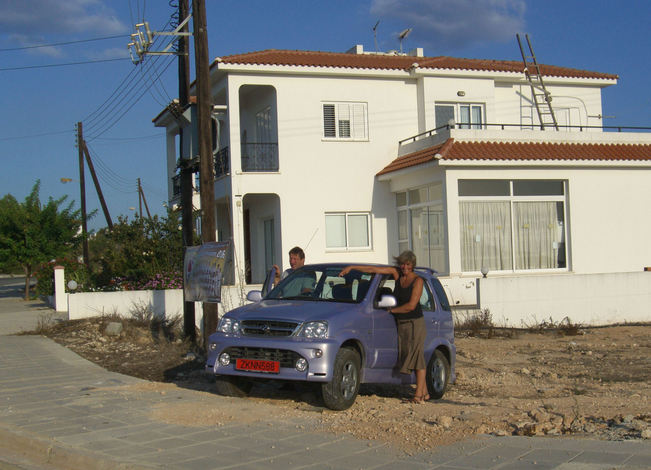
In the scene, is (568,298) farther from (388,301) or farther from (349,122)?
(388,301)

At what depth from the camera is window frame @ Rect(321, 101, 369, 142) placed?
2448cm

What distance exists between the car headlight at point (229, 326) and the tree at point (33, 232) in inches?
997

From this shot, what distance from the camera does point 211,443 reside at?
22.7ft

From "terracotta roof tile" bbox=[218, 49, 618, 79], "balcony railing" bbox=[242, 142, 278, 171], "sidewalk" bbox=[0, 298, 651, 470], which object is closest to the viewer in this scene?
"sidewalk" bbox=[0, 298, 651, 470]

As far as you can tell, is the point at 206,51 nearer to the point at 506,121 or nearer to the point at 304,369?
the point at 304,369

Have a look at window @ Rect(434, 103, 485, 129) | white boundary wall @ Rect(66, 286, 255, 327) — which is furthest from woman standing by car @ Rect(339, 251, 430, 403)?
window @ Rect(434, 103, 485, 129)

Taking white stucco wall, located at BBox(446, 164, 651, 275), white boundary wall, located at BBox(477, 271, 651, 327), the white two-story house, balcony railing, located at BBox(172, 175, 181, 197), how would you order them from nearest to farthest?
white boundary wall, located at BBox(477, 271, 651, 327) < the white two-story house < white stucco wall, located at BBox(446, 164, 651, 275) < balcony railing, located at BBox(172, 175, 181, 197)

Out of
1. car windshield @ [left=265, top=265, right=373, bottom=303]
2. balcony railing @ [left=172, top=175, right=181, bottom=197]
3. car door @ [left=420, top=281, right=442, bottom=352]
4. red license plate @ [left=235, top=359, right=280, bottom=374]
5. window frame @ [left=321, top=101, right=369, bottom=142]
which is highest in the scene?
window frame @ [left=321, top=101, right=369, bottom=142]

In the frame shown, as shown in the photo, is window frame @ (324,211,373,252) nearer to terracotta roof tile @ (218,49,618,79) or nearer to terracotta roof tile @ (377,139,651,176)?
terracotta roof tile @ (377,139,651,176)

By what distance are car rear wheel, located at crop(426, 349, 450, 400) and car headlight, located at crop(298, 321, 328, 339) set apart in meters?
1.99

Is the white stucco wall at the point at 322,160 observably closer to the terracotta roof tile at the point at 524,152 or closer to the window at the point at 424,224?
the window at the point at 424,224

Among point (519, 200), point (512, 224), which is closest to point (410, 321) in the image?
point (512, 224)

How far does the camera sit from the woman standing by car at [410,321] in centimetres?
902

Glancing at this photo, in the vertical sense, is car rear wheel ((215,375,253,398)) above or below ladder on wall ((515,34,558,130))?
below
